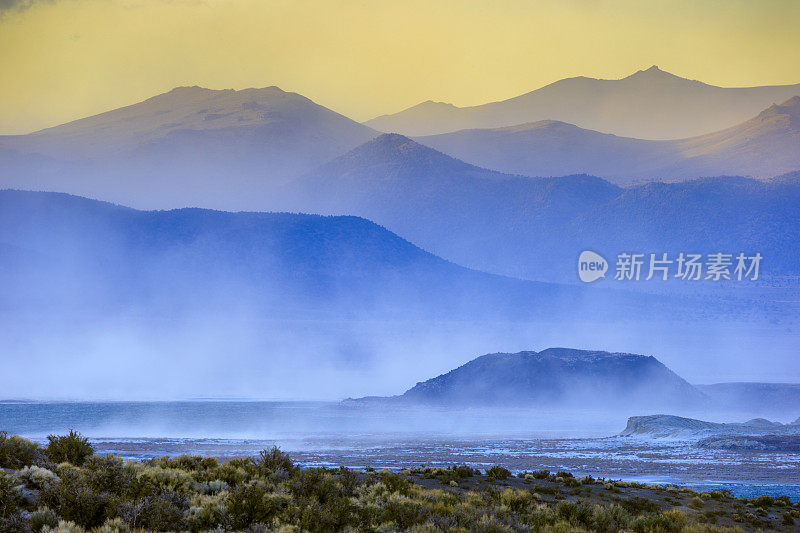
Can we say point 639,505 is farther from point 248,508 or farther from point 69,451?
point 69,451

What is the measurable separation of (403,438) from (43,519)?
80.9 metres

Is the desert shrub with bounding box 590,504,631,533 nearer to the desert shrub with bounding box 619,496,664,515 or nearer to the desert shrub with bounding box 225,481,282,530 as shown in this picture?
the desert shrub with bounding box 619,496,664,515

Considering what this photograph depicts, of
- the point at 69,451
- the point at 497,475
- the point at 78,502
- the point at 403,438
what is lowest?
the point at 403,438

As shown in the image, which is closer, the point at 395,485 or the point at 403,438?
the point at 395,485

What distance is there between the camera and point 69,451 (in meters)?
26.0

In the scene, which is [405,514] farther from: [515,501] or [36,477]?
[515,501]

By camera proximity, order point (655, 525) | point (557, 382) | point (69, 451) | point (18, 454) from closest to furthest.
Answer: point (655, 525), point (18, 454), point (69, 451), point (557, 382)

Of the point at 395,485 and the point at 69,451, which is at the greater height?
the point at 69,451

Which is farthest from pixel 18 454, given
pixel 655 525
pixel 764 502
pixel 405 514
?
pixel 764 502

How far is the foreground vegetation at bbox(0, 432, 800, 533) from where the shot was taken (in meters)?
17.9

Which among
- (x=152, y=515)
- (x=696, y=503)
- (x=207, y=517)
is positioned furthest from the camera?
(x=696, y=503)

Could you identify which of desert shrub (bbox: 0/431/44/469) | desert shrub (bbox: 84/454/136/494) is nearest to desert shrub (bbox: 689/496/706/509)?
desert shrub (bbox: 84/454/136/494)

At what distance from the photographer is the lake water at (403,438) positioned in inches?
2506

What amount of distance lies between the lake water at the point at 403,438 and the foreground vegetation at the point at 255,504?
79.2 feet
